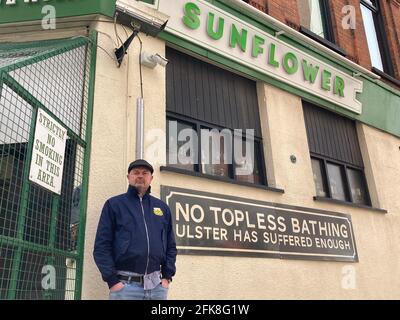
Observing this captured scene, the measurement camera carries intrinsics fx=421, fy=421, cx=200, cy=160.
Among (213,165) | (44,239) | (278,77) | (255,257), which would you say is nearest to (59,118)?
(44,239)

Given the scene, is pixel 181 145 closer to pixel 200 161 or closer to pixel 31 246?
pixel 200 161

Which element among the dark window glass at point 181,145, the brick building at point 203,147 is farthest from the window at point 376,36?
the dark window glass at point 181,145

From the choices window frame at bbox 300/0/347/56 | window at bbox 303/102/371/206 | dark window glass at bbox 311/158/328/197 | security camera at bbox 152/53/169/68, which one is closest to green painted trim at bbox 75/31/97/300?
security camera at bbox 152/53/169/68

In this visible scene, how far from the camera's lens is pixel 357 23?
366 inches

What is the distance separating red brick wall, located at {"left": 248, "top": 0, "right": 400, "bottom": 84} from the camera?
7.32 meters

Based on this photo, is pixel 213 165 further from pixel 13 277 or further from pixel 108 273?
pixel 13 277

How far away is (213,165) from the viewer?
566 centimetres

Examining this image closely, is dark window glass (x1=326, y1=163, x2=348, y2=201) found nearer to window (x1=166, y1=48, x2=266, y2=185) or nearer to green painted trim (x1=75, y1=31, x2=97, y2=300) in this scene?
window (x1=166, y1=48, x2=266, y2=185)

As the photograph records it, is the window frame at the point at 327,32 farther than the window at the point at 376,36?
No

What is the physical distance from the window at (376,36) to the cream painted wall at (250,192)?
316 centimetres

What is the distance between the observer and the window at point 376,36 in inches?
393

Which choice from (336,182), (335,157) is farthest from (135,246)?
(335,157)

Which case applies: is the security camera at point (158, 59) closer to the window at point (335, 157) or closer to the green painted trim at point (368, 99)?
the green painted trim at point (368, 99)

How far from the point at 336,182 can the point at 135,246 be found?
4929mm
